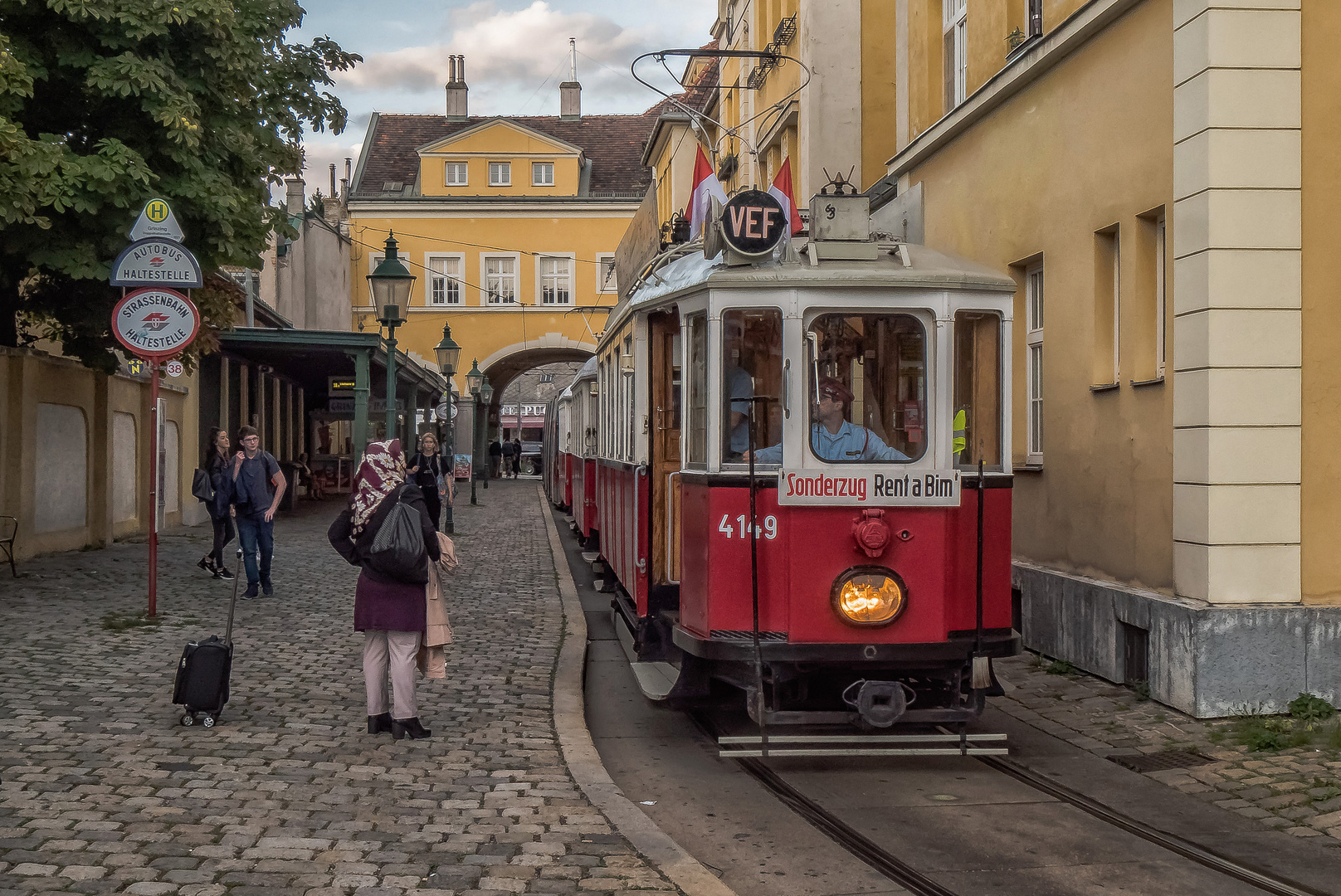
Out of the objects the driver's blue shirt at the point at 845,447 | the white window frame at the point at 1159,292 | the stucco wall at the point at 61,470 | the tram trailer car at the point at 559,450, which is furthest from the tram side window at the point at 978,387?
the tram trailer car at the point at 559,450

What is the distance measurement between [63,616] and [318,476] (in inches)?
1067

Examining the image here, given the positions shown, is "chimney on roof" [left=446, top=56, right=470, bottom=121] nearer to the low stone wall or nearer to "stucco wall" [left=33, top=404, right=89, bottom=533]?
"stucco wall" [left=33, top=404, right=89, bottom=533]

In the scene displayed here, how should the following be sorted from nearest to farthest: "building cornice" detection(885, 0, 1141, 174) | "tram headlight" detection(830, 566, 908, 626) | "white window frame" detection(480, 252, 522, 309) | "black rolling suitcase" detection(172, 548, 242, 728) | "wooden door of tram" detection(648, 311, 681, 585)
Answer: "tram headlight" detection(830, 566, 908, 626)
"black rolling suitcase" detection(172, 548, 242, 728)
"wooden door of tram" detection(648, 311, 681, 585)
"building cornice" detection(885, 0, 1141, 174)
"white window frame" detection(480, 252, 522, 309)

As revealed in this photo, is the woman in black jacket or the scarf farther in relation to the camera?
the woman in black jacket

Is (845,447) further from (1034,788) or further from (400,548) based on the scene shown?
(400,548)

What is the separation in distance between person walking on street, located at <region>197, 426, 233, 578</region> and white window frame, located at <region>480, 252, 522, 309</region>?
128 ft

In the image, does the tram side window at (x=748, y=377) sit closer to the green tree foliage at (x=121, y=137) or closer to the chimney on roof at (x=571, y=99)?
the green tree foliage at (x=121, y=137)

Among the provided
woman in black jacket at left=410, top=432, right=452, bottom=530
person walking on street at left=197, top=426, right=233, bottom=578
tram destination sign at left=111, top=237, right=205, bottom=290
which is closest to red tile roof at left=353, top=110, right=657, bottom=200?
woman in black jacket at left=410, top=432, right=452, bottom=530

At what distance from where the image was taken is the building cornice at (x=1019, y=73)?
10.3 m

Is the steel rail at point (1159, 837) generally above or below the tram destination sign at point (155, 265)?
below

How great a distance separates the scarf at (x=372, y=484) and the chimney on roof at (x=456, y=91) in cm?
5448

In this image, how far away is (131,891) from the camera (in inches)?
189

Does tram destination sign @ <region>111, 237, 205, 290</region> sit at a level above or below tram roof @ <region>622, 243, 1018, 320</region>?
above

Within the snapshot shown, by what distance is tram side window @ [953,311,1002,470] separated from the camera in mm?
7406
